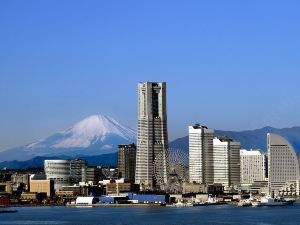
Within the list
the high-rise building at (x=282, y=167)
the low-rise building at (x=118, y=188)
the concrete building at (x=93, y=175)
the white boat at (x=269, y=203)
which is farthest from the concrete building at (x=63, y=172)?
the white boat at (x=269, y=203)

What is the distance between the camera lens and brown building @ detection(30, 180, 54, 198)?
14150 centimetres

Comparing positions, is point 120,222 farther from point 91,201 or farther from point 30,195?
point 30,195

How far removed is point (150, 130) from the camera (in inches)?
5989

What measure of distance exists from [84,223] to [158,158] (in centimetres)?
7485

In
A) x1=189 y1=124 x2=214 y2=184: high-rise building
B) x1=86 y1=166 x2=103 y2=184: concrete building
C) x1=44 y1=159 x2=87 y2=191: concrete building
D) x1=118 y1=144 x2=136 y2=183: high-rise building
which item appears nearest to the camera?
x1=44 y1=159 x2=87 y2=191: concrete building

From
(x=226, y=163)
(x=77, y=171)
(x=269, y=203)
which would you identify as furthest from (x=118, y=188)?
(x=269, y=203)

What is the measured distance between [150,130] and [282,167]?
24.5 meters

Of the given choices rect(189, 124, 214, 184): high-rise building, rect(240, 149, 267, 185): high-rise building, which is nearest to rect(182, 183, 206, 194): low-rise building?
rect(189, 124, 214, 184): high-rise building

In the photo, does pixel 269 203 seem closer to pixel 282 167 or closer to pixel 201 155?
pixel 282 167

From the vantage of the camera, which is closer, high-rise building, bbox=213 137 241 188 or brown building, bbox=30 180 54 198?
brown building, bbox=30 180 54 198

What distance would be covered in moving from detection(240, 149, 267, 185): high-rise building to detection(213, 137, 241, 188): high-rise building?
1434 millimetres

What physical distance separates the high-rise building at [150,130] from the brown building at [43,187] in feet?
47.6

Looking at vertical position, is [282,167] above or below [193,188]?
above

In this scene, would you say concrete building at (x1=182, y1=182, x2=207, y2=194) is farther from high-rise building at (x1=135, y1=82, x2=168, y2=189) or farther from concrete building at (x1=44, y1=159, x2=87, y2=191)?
concrete building at (x1=44, y1=159, x2=87, y2=191)
